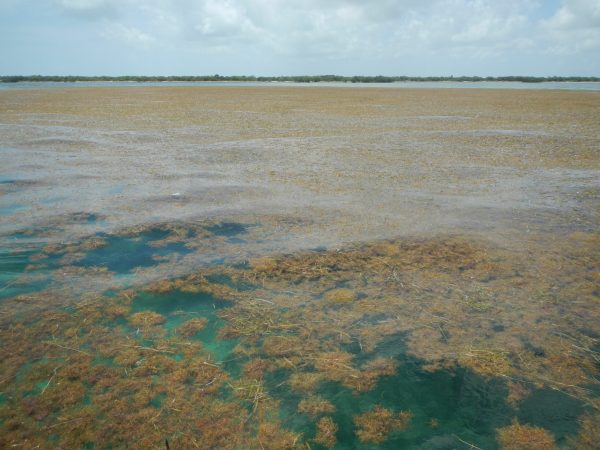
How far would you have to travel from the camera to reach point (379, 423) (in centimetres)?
311

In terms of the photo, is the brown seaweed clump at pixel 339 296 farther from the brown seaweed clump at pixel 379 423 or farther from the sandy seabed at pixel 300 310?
the brown seaweed clump at pixel 379 423

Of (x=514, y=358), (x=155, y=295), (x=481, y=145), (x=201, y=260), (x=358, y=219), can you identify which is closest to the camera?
(x=514, y=358)

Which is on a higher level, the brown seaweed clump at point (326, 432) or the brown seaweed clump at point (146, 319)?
the brown seaweed clump at point (326, 432)

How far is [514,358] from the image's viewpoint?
3754 millimetres

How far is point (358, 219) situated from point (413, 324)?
10.8ft

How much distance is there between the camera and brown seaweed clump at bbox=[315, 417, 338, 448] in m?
2.95

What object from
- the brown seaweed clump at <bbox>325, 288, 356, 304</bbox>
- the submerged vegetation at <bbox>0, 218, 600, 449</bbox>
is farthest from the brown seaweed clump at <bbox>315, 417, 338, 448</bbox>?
the brown seaweed clump at <bbox>325, 288, 356, 304</bbox>

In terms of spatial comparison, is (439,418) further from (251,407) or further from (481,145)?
(481,145)

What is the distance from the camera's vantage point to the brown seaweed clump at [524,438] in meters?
2.89

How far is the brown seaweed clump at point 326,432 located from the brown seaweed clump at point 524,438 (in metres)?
1.13

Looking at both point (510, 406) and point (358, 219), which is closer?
point (510, 406)

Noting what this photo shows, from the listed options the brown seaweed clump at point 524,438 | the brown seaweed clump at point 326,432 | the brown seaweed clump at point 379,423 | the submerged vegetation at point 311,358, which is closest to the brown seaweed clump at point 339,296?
the submerged vegetation at point 311,358

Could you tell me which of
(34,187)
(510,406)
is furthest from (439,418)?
(34,187)

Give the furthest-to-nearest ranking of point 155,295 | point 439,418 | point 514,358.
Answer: point 155,295, point 514,358, point 439,418
